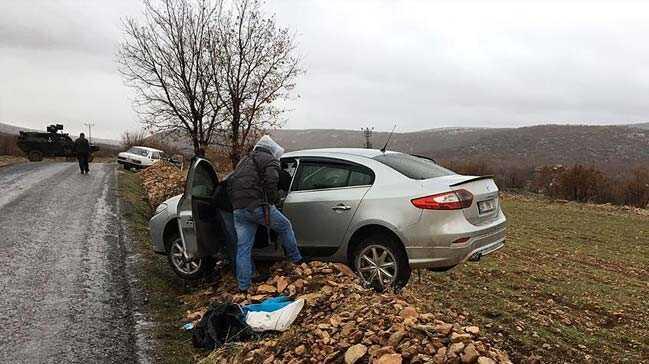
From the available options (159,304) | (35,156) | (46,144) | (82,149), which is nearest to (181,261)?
(159,304)

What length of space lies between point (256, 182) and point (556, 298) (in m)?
5.41

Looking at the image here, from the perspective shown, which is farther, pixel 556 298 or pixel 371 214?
pixel 556 298

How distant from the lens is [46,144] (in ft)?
113

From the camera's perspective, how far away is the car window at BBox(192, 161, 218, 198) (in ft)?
21.2

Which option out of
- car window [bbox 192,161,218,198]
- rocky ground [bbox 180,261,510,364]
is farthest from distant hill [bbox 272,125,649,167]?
rocky ground [bbox 180,261,510,364]

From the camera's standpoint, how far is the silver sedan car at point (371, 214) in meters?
5.72

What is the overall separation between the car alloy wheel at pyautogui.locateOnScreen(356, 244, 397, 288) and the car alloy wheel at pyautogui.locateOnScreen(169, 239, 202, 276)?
2374 mm

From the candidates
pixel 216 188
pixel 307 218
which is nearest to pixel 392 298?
pixel 307 218

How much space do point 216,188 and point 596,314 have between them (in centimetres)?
569

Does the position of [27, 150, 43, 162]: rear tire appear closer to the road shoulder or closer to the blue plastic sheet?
the road shoulder

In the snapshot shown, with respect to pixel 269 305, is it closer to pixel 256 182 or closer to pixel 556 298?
pixel 256 182

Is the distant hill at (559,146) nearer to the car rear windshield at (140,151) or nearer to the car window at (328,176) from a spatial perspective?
the car rear windshield at (140,151)

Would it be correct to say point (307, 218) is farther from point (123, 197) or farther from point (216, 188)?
point (123, 197)

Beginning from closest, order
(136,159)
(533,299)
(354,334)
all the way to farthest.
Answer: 1. (354,334)
2. (533,299)
3. (136,159)
